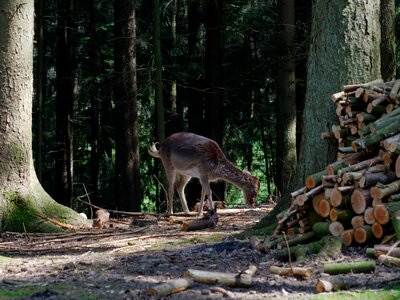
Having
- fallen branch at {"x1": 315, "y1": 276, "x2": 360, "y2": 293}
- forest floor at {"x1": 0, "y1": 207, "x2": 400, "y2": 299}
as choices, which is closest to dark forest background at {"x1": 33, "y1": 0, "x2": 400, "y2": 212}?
forest floor at {"x1": 0, "y1": 207, "x2": 400, "y2": 299}

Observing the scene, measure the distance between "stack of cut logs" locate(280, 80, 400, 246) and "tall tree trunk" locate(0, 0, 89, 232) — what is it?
17.0 ft

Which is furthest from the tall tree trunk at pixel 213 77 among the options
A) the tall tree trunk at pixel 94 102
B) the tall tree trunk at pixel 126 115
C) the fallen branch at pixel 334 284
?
the fallen branch at pixel 334 284

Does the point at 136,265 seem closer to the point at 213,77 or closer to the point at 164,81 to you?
the point at 213,77

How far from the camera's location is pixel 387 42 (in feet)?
46.8

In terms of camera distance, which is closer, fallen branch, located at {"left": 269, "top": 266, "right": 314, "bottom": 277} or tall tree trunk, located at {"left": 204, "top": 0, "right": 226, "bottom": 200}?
fallen branch, located at {"left": 269, "top": 266, "right": 314, "bottom": 277}

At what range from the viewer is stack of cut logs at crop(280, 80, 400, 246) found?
8.02 meters

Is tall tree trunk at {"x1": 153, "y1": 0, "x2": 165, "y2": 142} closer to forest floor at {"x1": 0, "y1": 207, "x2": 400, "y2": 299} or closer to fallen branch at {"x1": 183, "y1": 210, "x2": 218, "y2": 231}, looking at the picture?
forest floor at {"x1": 0, "y1": 207, "x2": 400, "y2": 299}

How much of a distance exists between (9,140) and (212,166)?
4.22m

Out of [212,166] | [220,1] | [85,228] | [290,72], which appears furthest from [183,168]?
[220,1]

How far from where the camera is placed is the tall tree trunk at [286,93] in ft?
61.0

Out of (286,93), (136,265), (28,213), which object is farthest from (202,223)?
(286,93)

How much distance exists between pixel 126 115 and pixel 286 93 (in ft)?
14.4

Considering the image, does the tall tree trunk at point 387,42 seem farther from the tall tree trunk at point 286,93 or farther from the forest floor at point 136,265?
the forest floor at point 136,265

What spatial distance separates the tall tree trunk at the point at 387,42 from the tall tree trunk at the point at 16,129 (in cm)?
696
